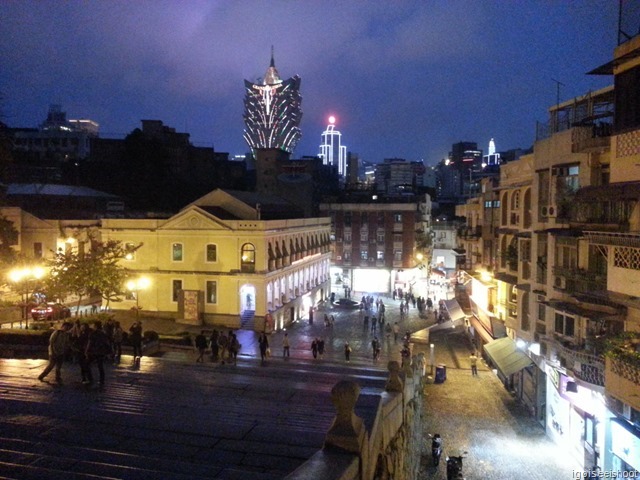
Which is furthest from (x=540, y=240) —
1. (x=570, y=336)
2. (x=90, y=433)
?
(x=90, y=433)

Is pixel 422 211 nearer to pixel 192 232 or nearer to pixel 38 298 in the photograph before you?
pixel 192 232

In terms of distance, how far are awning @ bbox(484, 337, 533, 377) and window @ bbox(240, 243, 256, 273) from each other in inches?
672

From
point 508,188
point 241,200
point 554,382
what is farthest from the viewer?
point 241,200

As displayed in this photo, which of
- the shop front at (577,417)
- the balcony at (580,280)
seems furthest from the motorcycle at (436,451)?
the balcony at (580,280)

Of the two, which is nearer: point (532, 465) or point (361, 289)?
point (532, 465)

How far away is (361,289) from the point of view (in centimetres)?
6381

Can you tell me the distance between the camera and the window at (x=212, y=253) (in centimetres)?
3778

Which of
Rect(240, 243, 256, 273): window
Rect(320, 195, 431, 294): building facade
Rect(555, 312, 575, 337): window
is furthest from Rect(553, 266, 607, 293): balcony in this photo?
Rect(320, 195, 431, 294): building facade

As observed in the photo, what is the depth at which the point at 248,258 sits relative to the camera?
37375 millimetres

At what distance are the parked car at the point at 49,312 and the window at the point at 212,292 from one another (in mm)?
10141

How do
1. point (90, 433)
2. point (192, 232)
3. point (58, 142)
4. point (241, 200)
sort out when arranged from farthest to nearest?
point (58, 142), point (241, 200), point (192, 232), point (90, 433)

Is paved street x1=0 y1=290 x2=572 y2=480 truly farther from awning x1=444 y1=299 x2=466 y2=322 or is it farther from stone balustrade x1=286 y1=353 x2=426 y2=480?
awning x1=444 y1=299 x2=466 y2=322

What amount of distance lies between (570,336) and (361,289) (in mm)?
44764

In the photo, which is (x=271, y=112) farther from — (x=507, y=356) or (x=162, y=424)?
(x=162, y=424)
